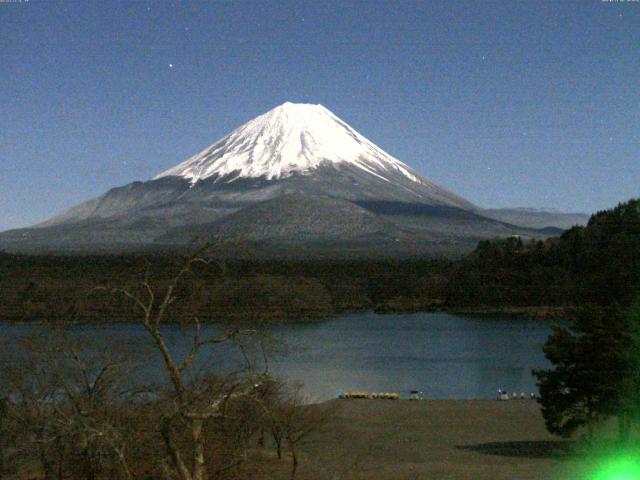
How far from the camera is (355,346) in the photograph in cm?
2927

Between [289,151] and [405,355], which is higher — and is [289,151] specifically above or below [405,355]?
above

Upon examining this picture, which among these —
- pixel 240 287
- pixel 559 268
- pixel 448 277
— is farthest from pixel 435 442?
pixel 448 277

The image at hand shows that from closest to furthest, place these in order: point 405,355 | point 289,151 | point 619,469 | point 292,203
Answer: point 619,469, point 405,355, point 292,203, point 289,151

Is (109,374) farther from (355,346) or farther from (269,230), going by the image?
(269,230)

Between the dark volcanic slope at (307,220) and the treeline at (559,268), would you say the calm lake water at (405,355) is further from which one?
the dark volcanic slope at (307,220)

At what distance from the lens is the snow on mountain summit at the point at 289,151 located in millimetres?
123062

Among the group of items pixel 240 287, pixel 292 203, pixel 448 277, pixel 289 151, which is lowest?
pixel 448 277

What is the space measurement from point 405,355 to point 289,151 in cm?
9974

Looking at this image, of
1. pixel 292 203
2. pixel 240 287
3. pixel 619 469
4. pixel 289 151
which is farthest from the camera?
pixel 289 151

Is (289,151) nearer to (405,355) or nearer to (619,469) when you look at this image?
(405,355)

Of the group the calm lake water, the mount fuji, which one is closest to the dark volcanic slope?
the mount fuji

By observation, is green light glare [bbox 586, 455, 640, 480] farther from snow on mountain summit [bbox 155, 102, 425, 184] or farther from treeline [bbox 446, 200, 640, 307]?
snow on mountain summit [bbox 155, 102, 425, 184]

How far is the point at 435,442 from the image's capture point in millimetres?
13773

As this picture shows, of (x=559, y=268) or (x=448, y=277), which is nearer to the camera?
(x=559, y=268)
